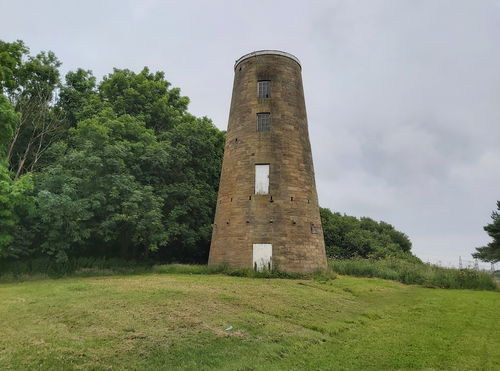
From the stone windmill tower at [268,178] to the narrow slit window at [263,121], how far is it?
27mm

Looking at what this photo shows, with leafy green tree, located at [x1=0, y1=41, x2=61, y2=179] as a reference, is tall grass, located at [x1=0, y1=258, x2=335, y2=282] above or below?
below

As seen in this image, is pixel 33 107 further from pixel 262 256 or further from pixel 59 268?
pixel 262 256

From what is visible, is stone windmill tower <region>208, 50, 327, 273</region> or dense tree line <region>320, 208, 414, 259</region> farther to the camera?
dense tree line <region>320, 208, 414, 259</region>

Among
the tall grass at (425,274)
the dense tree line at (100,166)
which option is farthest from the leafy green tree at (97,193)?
the tall grass at (425,274)

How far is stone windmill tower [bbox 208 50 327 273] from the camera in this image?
→ 1783 centimetres

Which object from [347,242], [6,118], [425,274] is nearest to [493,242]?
[347,242]

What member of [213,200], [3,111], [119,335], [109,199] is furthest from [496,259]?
[3,111]

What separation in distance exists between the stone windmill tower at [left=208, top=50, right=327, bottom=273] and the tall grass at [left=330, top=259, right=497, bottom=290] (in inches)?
124

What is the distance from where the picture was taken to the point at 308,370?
19.7 ft

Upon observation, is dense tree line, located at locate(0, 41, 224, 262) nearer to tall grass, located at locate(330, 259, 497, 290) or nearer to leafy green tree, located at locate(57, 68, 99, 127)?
leafy green tree, located at locate(57, 68, 99, 127)

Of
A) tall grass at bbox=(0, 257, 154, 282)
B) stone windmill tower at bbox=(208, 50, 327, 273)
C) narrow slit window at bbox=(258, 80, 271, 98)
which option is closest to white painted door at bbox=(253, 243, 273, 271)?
stone windmill tower at bbox=(208, 50, 327, 273)

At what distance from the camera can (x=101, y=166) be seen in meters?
17.8

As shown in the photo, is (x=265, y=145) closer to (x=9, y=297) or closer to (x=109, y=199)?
(x=109, y=199)

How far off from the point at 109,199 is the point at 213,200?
7.82 m
